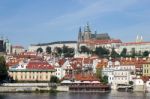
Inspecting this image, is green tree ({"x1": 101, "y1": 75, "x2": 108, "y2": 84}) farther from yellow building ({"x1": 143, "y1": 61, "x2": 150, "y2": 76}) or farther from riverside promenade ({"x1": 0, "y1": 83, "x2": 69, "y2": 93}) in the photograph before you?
riverside promenade ({"x1": 0, "y1": 83, "x2": 69, "y2": 93})

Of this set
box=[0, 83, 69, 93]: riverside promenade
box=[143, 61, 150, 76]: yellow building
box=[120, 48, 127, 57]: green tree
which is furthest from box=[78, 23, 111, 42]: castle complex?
box=[0, 83, 69, 93]: riverside promenade

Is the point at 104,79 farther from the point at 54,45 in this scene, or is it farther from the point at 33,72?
the point at 54,45

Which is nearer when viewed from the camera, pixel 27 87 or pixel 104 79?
pixel 27 87

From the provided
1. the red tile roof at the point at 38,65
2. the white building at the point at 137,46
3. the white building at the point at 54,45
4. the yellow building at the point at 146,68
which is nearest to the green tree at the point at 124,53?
the white building at the point at 137,46

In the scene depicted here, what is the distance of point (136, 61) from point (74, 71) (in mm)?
13110

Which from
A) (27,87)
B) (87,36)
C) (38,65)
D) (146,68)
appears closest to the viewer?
(27,87)

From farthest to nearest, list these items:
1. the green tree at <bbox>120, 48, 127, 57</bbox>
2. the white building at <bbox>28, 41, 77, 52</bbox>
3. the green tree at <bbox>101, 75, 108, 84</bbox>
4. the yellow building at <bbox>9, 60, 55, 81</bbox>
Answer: the white building at <bbox>28, 41, 77, 52</bbox>
the green tree at <bbox>120, 48, 127, 57</bbox>
the green tree at <bbox>101, 75, 108, 84</bbox>
the yellow building at <bbox>9, 60, 55, 81</bbox>

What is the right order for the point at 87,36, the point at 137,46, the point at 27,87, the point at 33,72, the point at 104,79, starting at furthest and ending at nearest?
the point at 87,36, the point at 137,46, the point at 104,79, the point at 33,72, the point at 27,87

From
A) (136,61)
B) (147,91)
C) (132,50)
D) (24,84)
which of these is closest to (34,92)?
(24,84)

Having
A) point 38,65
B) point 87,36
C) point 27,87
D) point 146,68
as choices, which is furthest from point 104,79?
point 87,36

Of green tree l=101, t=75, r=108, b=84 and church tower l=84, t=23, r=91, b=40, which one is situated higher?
church tower l=84, t=23, r=91, b=40

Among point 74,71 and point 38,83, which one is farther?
point 74,71

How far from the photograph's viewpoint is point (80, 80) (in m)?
69.7

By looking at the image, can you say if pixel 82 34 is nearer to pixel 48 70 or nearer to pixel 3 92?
pixel 48 70
